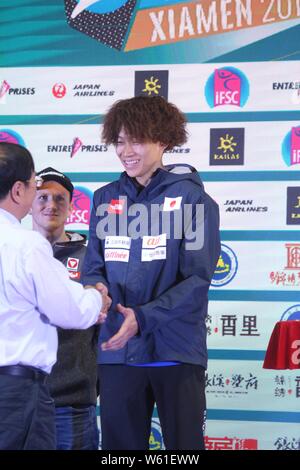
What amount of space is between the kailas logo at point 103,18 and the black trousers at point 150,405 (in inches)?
101

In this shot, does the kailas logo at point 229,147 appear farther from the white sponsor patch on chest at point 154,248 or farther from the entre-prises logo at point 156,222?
the white sponsor patch on chest at point 154,248

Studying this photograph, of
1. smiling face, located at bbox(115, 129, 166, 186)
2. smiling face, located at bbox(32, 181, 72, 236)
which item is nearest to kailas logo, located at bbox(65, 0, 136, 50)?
smiling face, located at bbox(32, 181, 72, 236)

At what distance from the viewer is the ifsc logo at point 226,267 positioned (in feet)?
A: 13.8

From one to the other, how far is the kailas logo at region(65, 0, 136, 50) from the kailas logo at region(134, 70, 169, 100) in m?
0.25

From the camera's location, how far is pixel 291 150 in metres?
4.18

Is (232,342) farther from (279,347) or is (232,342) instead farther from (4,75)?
(4,75)

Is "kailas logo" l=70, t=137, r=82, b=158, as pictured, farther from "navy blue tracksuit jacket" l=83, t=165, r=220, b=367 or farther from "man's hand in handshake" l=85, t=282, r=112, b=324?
"man's hand in handshake" l=85, t=282, r=112, b=324

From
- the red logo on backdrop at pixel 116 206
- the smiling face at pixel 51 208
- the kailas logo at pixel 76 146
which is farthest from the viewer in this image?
the kailas logo at pixel 76 146

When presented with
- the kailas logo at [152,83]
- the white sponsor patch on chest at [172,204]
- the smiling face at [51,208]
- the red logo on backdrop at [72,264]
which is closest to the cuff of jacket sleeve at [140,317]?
the white sponsor patch on chest at [172,204]

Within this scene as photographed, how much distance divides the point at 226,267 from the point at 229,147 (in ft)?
2.39

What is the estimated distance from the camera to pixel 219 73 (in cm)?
429

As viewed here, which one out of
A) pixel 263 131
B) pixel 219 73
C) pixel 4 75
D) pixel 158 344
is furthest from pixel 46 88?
pixel 158 344

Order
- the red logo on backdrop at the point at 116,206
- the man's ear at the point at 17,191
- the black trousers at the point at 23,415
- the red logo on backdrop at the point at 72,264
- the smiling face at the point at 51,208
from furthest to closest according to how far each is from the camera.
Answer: the smiling face at the point at 51,208 → the red logo on backdrop at the point at 72,264 → the red logo on backdrop at the point at 116,206 → the man's ear at the point at 17,191 → the black trousers at the point at 23,415

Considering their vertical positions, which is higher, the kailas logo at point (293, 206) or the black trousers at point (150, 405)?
the kailas logo at point (293, 206)
